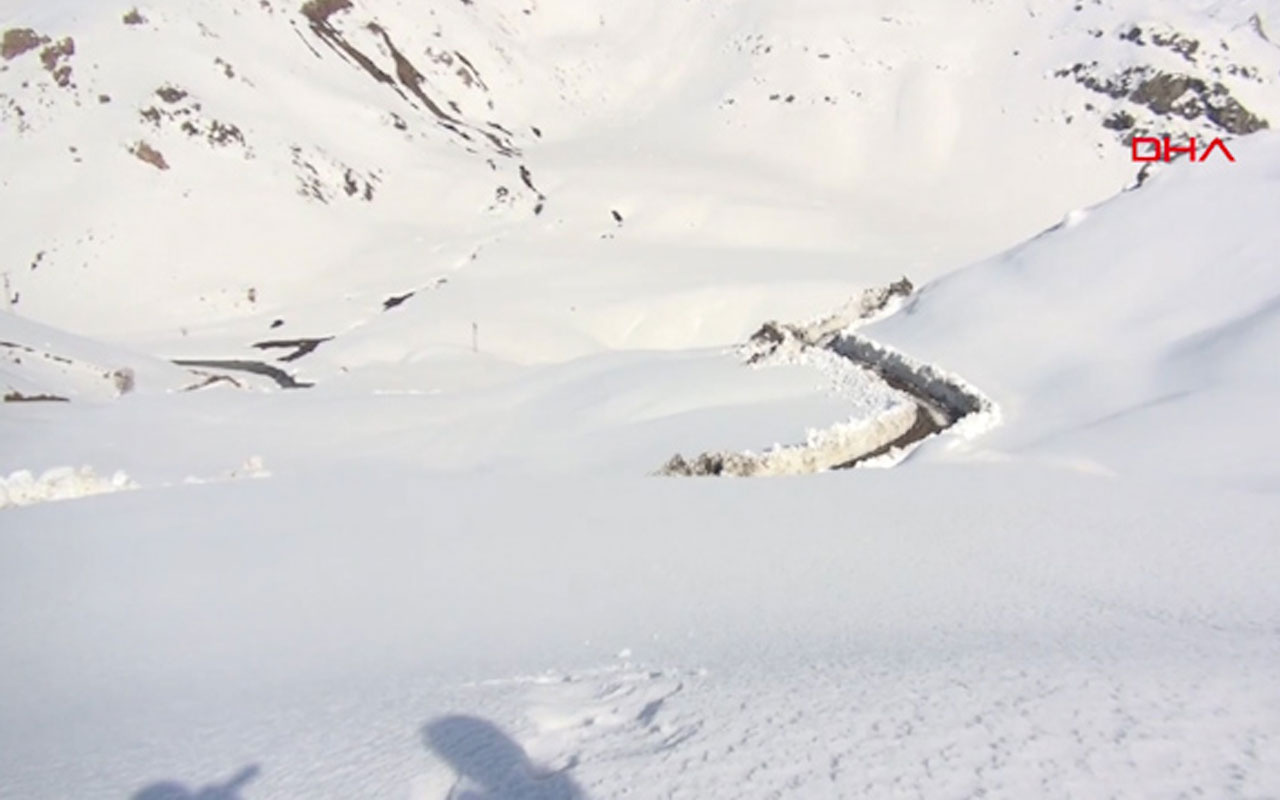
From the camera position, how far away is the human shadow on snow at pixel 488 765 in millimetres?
3457

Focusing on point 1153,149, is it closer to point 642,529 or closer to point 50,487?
point 642,529

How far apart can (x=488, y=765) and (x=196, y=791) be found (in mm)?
1208

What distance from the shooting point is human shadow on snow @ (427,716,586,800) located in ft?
11.3

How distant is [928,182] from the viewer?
7569 centimetres

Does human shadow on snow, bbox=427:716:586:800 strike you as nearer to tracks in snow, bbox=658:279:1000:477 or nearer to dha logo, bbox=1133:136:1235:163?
tracks in snow, bbox=658:279:1000:477

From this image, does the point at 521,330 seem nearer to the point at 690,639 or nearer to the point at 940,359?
the point at 940,359

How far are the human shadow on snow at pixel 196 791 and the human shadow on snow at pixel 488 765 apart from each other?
75 centimetres

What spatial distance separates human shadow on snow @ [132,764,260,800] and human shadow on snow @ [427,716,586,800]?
751 mm

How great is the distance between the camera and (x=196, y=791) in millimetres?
3803

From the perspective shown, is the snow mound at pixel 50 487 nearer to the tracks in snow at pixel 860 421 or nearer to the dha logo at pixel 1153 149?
the tracks in snow at pixel 860 421

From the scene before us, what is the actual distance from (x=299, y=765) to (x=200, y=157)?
6435 centimetres

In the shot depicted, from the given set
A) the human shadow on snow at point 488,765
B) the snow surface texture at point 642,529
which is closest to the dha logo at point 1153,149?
the snow surface texture at point 642,529

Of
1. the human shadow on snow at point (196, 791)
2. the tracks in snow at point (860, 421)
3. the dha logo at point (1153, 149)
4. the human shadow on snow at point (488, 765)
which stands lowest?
the human shadow on snow at point (488, 765)

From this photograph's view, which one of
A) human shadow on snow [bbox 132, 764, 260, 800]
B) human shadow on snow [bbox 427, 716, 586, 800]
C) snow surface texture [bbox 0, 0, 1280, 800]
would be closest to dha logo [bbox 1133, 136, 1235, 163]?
snow surface texture [bbox 0, 0, 1280, 800]
